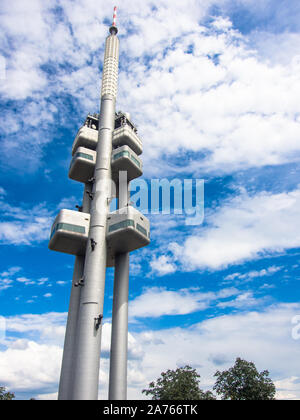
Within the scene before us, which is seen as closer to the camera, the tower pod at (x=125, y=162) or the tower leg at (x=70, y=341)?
the tower leg at (x=70, y=341)

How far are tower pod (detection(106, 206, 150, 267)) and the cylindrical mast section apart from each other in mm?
1847

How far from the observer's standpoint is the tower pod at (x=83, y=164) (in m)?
65.0

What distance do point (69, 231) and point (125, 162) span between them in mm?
19022

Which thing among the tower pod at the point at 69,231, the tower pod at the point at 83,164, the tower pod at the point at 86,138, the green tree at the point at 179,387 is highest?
the tower pod at the point at 86,138

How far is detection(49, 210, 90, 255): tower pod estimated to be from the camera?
55.4m

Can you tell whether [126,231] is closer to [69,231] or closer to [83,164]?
[69,231]

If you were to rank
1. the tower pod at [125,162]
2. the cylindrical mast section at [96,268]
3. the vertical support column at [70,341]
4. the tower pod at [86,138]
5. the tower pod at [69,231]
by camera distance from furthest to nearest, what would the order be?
1. the tower pod at [86,138]
2. the tower pod at [125,162]
3. the tower pod at [69,231]
4. the vertical support column at [70,341]
5. the cylindrical mast section at [96,268]

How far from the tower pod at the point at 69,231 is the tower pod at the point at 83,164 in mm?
12590

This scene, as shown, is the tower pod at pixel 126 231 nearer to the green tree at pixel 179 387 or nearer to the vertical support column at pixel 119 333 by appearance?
the vertical support column at pixel 119 333

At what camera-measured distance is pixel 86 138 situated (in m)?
68.4

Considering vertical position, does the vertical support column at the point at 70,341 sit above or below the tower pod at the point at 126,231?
below

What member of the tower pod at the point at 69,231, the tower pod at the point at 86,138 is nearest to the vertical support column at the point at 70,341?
the tower pod at the point at 69,231

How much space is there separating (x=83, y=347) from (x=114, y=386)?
8844mm
